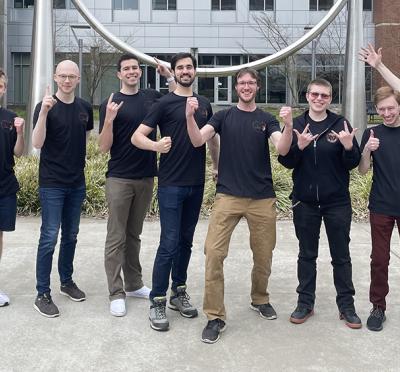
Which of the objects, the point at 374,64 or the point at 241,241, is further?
the point at 241,241

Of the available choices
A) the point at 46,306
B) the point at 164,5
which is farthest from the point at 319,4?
the point at 46,306

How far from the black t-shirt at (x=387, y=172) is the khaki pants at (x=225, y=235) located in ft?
2.45

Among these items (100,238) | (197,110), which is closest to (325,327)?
(197,110)

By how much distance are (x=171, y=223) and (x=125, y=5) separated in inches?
1360

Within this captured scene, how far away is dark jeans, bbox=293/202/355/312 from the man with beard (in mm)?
1207

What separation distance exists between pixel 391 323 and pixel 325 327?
0.51 m

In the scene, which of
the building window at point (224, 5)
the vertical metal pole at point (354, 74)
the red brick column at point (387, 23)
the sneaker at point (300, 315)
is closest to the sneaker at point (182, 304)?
the sneaker at point (300, 315)

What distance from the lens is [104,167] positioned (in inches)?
344

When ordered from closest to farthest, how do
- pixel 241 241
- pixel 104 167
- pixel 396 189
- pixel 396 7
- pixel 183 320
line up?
pixel 396 189
pixel 183 320
pixel 241 241
pixel 104 167
pixel 396 7

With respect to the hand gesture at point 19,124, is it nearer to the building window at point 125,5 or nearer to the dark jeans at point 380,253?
the dark jeans at point 380,253

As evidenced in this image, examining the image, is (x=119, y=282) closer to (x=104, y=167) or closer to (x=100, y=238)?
(x=100, y=238)

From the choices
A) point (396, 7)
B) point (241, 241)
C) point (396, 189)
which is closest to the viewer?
point (396, 189)

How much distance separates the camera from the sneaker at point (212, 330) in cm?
370

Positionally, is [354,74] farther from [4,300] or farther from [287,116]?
[4,300]
